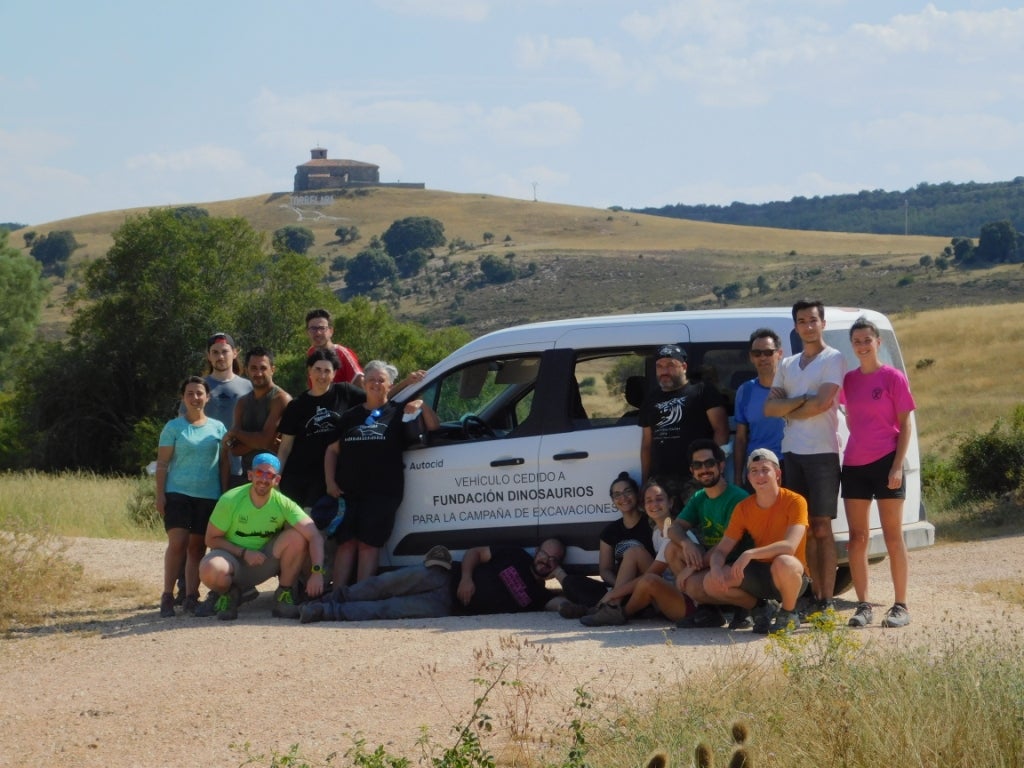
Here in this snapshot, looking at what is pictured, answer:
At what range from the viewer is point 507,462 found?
933 centimetres

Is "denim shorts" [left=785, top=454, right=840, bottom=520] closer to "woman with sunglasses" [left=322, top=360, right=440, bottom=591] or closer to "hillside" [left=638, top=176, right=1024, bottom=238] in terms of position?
"woman with sunglasses" [left=322, top=360, right=440, bottom=591]

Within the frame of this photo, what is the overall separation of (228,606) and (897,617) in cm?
435

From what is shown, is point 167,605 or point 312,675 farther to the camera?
point 167,605

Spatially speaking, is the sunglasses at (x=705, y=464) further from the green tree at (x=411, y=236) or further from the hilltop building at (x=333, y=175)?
the hilltop building at (x=333, y=175)

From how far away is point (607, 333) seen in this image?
30.5ft

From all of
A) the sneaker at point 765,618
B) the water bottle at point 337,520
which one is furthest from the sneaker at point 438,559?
the sneaker at point 765,618

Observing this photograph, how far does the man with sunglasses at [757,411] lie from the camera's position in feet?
27.5

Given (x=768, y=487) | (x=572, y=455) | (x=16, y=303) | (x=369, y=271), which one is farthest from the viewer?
(x=369, y=271)

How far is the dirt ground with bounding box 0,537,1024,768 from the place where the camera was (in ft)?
20.5

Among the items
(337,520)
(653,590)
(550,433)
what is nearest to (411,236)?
(337,520)

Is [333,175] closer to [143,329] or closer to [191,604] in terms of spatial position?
[143,329]

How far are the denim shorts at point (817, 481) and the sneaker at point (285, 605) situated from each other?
133 inches

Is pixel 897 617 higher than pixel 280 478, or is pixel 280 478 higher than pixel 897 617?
pixel 280 478

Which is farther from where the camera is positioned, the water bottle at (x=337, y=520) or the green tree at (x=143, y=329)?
the green tree at (x=143, y=329)
